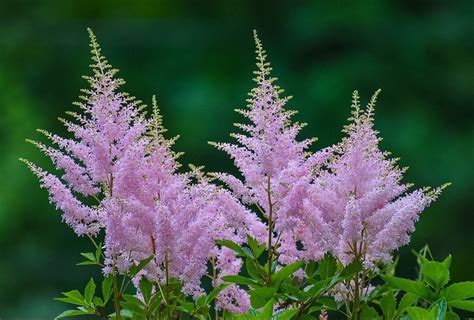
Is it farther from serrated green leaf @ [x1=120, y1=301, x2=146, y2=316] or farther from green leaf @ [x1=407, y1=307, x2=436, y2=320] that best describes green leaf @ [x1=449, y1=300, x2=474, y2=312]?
serrated green leaf @ [x1=120, y1=301, x2=146, y2=316]

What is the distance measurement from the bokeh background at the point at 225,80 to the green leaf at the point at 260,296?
5488mm

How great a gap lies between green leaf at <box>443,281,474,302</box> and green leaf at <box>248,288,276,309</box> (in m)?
0.32

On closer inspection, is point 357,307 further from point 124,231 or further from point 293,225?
point 124,231

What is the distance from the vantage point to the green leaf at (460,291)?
5.47 feet

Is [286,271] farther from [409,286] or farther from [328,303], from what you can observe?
[409,286]

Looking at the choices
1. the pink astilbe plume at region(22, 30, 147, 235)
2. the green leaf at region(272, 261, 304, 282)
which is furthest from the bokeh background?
the green leaf at region(272, 261, 304, 282)

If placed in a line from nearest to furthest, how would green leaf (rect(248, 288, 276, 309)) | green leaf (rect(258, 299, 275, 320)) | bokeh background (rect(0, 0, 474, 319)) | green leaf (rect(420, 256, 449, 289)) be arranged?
green leaf (rect(258, 299, 275, 320)) → green leaf (rect(248, 288, 276, 309)) → green leaf (rect(420, 256, 449, 289)) → bokeh background (rect(0, 0, 474, 319))

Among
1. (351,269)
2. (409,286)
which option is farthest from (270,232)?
(409,286)

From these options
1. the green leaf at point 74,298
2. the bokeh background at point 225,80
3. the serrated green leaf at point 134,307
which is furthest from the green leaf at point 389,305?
the bokeh background at point 225,80

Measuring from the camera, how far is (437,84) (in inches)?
321

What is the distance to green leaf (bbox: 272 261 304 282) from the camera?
1.63 metres

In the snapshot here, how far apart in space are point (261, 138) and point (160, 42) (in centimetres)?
692

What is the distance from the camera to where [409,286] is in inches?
67.1

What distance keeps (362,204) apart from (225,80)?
659 cm
